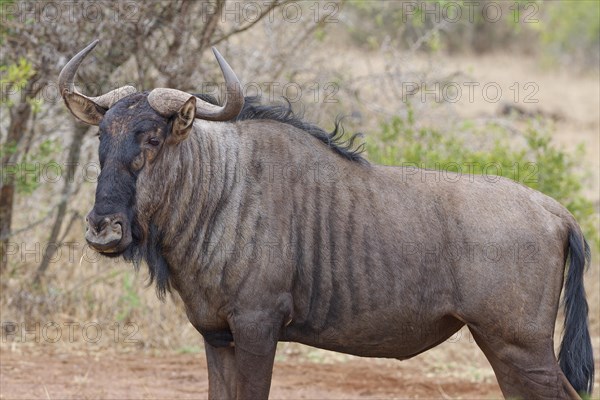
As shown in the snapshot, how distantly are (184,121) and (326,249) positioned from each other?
3.35 feet

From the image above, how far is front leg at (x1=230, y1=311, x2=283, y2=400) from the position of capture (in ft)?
15.9

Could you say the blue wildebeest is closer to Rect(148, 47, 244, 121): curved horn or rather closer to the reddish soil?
Rect(148, 47, 244, 121): curved horn

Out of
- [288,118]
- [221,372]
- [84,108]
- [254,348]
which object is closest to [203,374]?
[221,372]

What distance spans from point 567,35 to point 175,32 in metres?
17.0

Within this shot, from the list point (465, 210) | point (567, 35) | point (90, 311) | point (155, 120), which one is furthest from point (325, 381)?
point (567, 35)

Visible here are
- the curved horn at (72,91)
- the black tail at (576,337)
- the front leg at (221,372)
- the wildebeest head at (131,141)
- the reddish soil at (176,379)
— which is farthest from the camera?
the reddish soil at (176,379)

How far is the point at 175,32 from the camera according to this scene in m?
8.13

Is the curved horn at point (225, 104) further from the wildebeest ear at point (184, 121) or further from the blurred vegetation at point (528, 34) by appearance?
the blurred vegetation at point (528, 34)

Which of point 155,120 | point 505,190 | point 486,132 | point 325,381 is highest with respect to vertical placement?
point 155,120

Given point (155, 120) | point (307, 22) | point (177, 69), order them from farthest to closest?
point (307, 22), point (177, 69), point (155, 120)

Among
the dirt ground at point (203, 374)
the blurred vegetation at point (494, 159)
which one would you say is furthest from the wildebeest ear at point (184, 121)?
the blurred vegetation at point (494, 159)

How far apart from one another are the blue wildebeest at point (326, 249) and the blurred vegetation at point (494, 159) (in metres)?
3.15

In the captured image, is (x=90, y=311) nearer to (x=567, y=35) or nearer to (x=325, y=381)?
(x=325, y=381)

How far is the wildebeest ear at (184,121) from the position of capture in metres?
4.71
